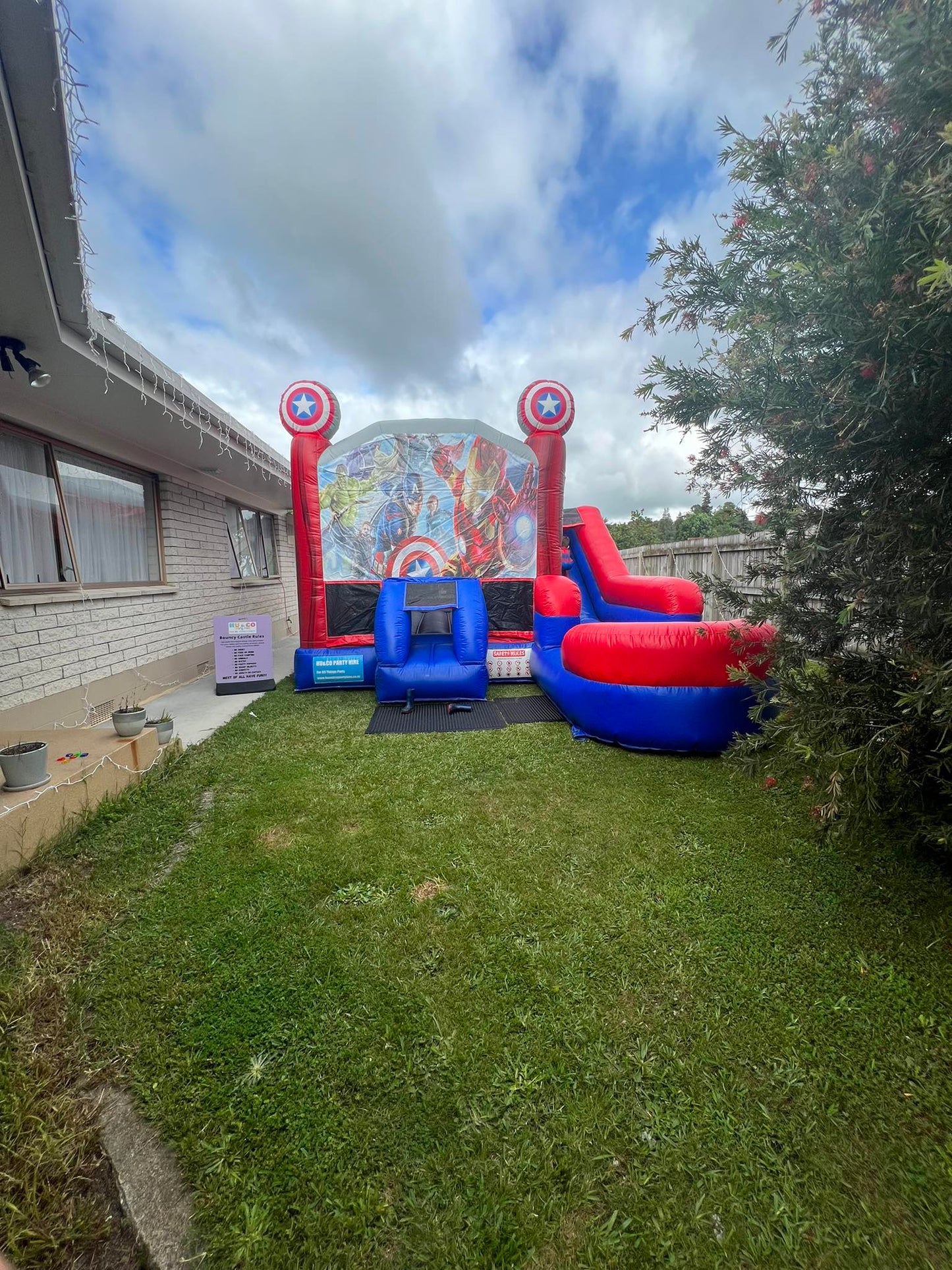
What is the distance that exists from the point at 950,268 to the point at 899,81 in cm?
77

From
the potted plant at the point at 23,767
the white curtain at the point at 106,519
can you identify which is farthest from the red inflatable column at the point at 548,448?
the potted plant at the point at 23,767

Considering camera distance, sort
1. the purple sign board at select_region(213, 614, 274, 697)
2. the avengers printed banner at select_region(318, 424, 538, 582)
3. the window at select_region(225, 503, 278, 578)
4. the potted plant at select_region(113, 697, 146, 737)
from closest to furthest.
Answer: the potted plant at select_region(113, 697, 146, 737)
the purple sign board at select_region(213, 614, 274, 697)
the avengers printed banner at select_region(318, 424, 538, 582)
the window at select_region(225, 503, 278, 578)

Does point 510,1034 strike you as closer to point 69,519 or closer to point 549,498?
point 69,519

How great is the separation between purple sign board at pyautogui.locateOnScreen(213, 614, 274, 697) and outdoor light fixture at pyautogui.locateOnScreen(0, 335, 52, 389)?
2.57 meters

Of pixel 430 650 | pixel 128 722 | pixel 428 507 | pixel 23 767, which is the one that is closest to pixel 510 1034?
pixel 23 767

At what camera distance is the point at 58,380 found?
3250mm

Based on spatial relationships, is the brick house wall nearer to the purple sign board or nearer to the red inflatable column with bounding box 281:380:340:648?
the purple sign board

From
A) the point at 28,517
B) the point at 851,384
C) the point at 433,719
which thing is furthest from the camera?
the point at 433,719

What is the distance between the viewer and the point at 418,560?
5.70 m

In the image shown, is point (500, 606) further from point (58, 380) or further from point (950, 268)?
point (950, 268)

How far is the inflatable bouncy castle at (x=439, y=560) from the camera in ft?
15.2

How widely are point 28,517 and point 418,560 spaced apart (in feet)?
11.0

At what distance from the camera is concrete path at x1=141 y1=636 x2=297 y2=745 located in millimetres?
4004

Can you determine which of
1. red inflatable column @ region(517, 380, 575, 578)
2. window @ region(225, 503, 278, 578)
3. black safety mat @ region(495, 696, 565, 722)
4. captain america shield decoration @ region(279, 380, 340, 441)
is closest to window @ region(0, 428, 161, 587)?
captain america shield decoration @ region(279, 380, 340, 441)
